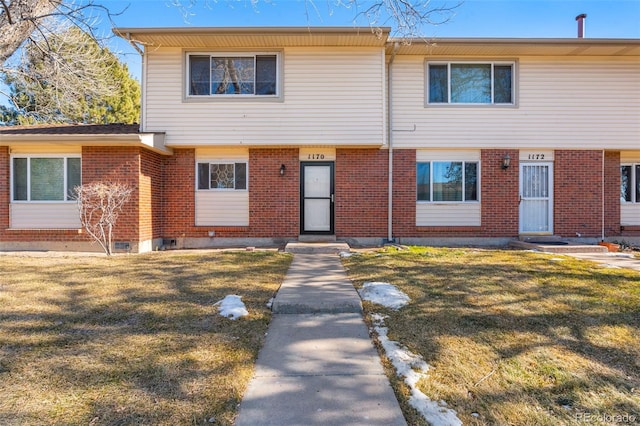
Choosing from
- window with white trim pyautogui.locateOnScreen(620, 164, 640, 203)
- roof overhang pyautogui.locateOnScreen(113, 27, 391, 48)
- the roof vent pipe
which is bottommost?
window with white trim pyautogui.locateOnScreen(620, 164, 640, 203)

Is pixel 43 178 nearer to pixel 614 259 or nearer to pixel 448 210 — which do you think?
pixel 448 210

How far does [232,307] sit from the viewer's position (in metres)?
4.25

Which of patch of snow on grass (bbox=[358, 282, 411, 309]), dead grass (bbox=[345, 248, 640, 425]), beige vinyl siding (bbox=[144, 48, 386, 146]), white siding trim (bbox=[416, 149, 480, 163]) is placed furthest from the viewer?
white siding trim (bbox=[416, 149, 480, 163])

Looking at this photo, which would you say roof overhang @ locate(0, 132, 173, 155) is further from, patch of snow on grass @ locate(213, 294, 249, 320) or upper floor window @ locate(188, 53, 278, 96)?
patch of snow on grass @ locate(213, 294, 249, 320)

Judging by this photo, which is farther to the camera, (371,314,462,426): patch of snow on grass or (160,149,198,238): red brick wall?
(160,149,198,238): red brick wall

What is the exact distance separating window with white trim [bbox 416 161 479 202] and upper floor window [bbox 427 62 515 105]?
1.80m

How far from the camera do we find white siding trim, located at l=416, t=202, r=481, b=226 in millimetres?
10992

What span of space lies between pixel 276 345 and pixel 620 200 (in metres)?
12.4

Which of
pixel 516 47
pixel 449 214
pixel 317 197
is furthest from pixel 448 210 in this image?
pixel 516 47

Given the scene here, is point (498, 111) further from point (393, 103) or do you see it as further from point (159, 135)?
point (159, 135)

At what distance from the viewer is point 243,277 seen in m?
5.88

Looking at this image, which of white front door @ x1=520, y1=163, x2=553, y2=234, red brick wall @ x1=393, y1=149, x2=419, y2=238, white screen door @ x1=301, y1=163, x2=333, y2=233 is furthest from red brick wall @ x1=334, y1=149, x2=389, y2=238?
white front door @ x1=520, y1=163, x2=553, y2=234

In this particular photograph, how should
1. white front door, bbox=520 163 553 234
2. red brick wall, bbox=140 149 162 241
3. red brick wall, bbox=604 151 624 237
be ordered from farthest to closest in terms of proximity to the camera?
red brick wall, bbox=604 151 624 237 → white front door, bbox=520 163 553 234 → red brick wall, bbox=140 149 162 241

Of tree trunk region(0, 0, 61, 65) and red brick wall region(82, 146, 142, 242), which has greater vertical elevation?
tree trunk region(0, 0, 61, 65)
